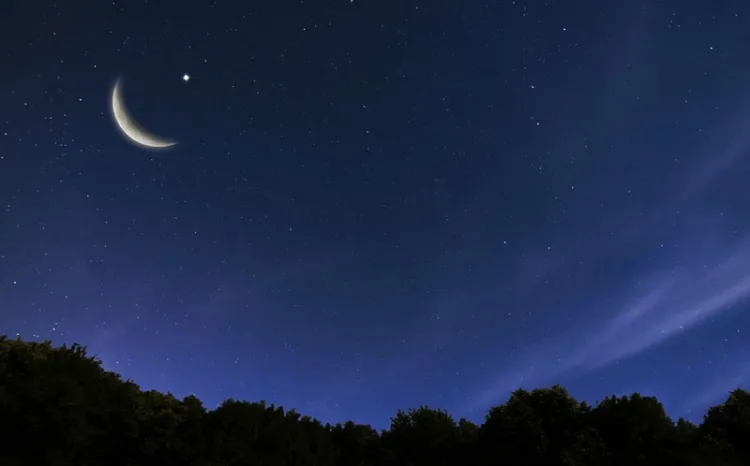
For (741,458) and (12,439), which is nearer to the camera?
(12,439)

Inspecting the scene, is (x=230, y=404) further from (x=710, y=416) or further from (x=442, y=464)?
(x=710, y=416)

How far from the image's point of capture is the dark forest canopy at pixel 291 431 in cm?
1529

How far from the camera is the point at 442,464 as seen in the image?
1831 cm

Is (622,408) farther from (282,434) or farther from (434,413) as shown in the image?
(282,434)

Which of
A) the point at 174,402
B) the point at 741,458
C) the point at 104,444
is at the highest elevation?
the point at 174,402

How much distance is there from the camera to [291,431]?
18.0m

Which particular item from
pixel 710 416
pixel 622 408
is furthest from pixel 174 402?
pixel 710 416

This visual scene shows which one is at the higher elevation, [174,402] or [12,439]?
[174,402]

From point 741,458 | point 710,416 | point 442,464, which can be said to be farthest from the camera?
point 442,464

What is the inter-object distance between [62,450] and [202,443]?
377 cm

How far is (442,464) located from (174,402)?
8975 mm

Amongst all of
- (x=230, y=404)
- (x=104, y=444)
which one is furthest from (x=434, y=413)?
(x=104, y=444)

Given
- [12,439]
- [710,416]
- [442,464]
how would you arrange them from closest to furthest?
[12,439]
[710,416]
[442,464]

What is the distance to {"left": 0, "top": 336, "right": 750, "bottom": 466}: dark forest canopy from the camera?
15.3 m
